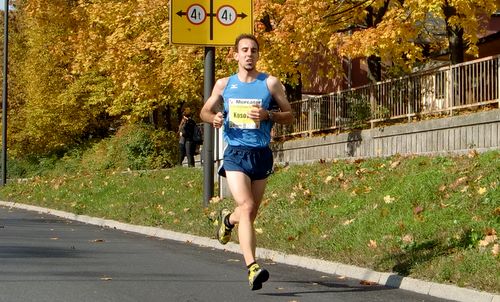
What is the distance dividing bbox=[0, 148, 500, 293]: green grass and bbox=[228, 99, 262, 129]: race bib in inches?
87.7

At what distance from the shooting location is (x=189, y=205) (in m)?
17.7

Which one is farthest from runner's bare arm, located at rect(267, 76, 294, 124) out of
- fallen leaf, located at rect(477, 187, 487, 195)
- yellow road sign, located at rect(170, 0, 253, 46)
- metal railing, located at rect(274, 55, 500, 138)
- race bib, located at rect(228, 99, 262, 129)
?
metal railing, located at rect(274, 55, 500, 138)

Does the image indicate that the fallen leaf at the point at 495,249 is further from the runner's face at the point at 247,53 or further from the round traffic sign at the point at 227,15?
the round traffic sign at the point at 227,15

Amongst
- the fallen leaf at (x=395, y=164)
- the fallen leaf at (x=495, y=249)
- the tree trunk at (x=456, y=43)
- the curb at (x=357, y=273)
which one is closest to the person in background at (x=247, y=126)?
the curb at (x=357, y=273)

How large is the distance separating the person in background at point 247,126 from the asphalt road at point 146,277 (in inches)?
30.5

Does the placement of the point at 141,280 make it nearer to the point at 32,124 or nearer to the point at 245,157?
the point at 245,157

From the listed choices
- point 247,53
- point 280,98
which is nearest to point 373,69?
point 280,98

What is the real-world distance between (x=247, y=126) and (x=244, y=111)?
0.41 ft

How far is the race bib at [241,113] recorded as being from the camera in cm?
748

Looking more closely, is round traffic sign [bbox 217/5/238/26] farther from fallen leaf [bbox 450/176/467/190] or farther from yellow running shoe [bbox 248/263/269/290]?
yellow running shoe [bbox 248/263/269/290]

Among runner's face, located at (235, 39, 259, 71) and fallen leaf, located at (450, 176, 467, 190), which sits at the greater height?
runner's face, located at (235, 39, 259, 71)

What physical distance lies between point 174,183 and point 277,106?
14028mm

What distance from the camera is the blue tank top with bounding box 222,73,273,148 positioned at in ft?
24.6

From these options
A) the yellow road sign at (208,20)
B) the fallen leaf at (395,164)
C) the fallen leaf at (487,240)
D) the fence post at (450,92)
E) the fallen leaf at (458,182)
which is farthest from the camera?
the fence post at (450,92)
